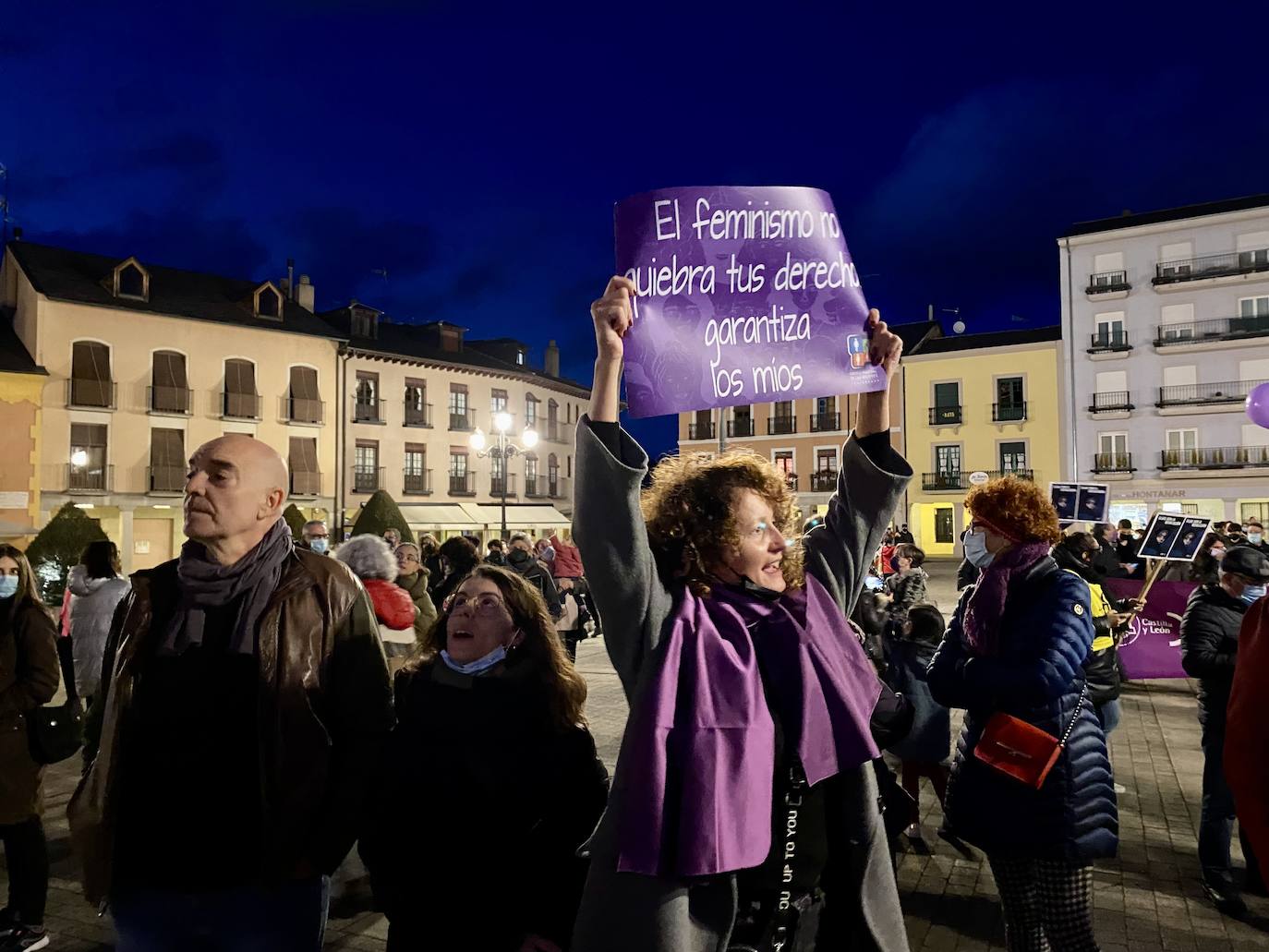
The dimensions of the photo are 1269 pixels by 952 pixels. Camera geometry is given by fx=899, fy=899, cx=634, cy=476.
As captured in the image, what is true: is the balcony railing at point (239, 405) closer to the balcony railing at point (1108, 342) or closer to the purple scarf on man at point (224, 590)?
the purple scarf on man at point (224, 590)

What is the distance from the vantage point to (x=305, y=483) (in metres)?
33.8

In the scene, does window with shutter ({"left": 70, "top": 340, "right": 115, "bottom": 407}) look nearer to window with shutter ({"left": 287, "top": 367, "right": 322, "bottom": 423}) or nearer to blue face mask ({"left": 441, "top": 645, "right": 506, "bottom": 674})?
window with shutter ({"left": 287, "top": 367, "right": 322, "bottom": 423})

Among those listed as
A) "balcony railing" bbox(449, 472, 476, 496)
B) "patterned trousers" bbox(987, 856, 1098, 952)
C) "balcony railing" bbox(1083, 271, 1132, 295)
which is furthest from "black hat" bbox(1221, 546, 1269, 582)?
Result: "balcony railing" bbox(1083, 271, 1132, 295)

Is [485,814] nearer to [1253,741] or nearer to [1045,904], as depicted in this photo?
[1045,904]

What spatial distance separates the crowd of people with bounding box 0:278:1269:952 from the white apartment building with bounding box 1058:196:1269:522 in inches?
1455

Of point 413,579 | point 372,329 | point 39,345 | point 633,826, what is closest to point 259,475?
point 633,826

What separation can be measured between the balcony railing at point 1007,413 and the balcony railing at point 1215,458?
5757mm

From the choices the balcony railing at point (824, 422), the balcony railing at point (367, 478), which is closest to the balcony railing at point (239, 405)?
the balcony railing at point (367, 478)

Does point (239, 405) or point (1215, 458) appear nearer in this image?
point (239, 405)

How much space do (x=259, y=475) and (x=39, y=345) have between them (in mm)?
31316

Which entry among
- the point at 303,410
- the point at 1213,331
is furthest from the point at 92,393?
the point at 1213,331

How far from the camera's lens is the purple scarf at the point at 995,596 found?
10.6 ft

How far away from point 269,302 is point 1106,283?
1342 inches

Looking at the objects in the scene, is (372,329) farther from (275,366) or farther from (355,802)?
(355,802)
